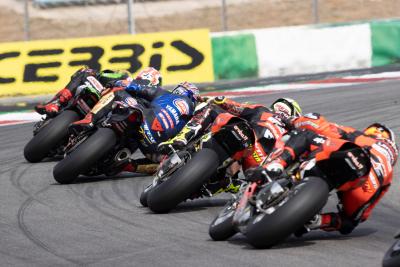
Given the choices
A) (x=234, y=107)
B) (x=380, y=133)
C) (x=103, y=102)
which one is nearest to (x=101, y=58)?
(x=103, y=102)

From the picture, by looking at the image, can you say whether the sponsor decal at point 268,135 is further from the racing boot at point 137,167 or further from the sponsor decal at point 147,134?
the racing boot at point 137,167

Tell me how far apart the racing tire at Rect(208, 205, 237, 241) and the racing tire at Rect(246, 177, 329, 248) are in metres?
0.53

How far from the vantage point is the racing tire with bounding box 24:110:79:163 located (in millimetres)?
12016

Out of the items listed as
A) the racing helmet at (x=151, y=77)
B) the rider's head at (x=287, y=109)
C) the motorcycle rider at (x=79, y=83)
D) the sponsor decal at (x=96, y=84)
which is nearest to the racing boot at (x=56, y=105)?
the motorcycle rider at (x=79, y=83)

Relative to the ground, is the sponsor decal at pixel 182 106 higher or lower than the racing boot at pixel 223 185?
higher

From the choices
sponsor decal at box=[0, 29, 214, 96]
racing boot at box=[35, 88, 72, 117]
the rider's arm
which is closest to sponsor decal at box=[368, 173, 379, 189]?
the rider's arm

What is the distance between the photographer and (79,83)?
12445mm

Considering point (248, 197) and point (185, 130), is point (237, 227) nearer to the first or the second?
point (248, 197)

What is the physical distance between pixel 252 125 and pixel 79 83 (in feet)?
12.9

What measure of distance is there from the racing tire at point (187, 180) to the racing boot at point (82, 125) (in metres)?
2.75

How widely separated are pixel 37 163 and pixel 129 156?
6.14 ft

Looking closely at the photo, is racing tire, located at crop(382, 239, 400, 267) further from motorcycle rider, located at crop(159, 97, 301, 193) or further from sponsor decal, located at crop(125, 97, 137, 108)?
sponsor decal, located at crop(125, 97, 137, 108)

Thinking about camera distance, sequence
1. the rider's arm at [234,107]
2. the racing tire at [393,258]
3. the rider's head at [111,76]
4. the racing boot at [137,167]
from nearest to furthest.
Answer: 1. the racing tire at [393,258]
2. the rider's arm at [234,107]
3. the racing boot at [137,167]
4. the rider's head at [111,76]

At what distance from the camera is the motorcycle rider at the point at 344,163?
7062 mm
